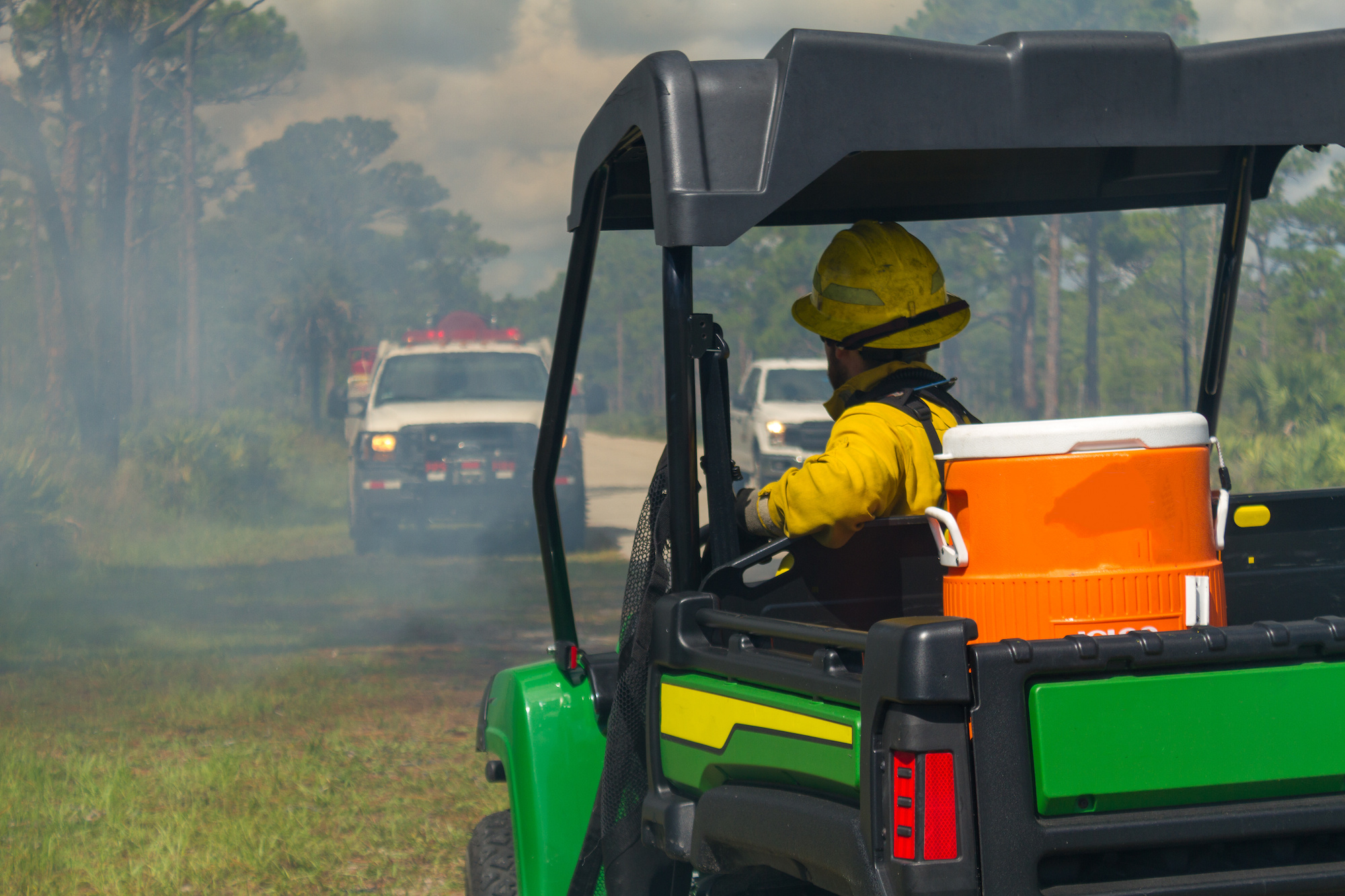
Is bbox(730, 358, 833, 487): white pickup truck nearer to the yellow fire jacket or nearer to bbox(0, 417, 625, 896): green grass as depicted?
bbox(0, 417, 625, 896): green grass

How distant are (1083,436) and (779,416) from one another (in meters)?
17.8

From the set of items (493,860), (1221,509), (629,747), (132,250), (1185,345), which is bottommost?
(493,860)

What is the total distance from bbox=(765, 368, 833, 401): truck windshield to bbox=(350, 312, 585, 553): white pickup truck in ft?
21.1

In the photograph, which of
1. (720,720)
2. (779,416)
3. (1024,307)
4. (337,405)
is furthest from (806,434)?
(1024,307)

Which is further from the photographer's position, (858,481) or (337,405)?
(337,405)

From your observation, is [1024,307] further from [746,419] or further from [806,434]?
[806,434]

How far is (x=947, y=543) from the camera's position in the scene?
2.42 m

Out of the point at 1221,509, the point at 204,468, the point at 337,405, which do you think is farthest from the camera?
the point at 204,468

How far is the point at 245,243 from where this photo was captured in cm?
5356

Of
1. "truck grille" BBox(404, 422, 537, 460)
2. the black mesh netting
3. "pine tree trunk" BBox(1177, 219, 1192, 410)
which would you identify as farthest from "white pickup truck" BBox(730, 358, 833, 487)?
the black mesh netting

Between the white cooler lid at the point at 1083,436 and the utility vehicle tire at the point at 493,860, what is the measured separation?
1.54 metres

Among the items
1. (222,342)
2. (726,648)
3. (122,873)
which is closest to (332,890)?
(122,873)

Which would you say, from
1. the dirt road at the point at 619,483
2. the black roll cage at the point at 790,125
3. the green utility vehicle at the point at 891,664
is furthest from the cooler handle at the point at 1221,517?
the dirt road at the point at 619,483

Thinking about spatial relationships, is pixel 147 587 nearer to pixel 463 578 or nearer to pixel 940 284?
pixel 463 578
